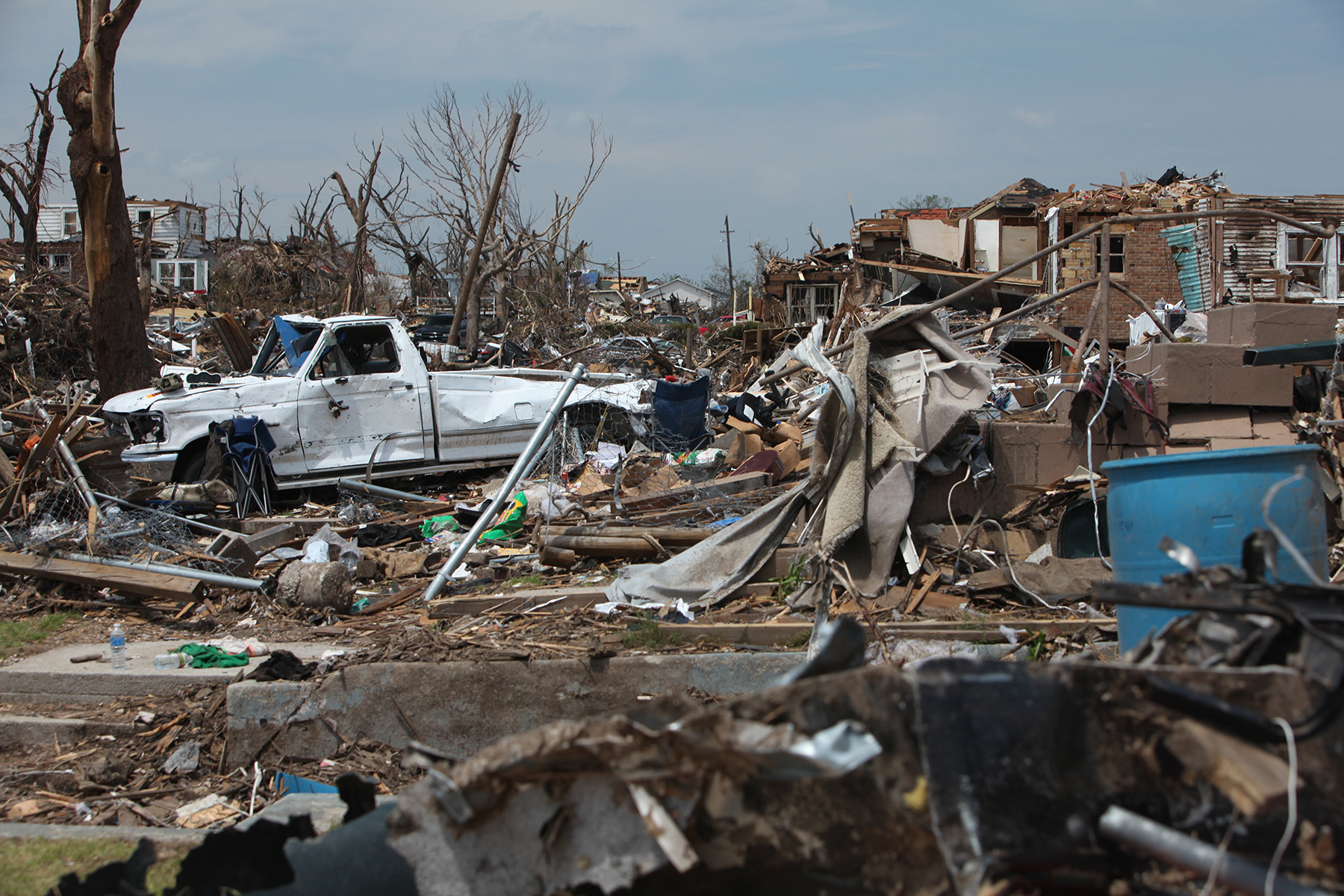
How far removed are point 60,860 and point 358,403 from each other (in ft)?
22.2

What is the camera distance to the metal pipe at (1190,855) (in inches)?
66.3

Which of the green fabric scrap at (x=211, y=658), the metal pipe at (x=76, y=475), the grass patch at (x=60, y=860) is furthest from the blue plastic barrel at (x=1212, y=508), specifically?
the metal pipe at (x=76, y=475)

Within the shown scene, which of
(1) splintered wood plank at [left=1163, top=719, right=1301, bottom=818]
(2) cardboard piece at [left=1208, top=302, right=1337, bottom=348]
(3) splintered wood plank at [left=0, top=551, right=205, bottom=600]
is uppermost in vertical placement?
(2) cardboard piece at [left=1208, top=302, right=1337, bottom=348]

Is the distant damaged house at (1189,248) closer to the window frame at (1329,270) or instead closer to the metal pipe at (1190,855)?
the window frame at (1329,270)

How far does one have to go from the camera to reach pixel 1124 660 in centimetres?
245

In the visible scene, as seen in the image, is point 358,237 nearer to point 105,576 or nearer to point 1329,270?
point 105,576

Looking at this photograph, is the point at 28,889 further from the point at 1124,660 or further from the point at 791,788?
the point at 1124,660

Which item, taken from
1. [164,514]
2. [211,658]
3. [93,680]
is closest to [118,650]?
[93,680]

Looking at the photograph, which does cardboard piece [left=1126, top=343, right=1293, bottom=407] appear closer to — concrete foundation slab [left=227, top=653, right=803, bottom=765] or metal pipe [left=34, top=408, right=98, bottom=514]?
concrete foundation slab [left=227, top=653, right=803, bottom=765]

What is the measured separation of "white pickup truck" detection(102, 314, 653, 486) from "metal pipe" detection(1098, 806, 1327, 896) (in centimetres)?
878

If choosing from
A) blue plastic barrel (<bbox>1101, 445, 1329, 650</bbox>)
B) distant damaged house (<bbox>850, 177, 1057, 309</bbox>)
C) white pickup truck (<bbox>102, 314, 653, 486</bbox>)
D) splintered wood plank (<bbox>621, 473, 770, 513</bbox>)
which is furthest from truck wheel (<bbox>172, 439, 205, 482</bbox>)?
distant damaged house (<bbox>850, 177, 1057, 309</bbox>)

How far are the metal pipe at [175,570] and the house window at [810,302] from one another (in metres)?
20.9

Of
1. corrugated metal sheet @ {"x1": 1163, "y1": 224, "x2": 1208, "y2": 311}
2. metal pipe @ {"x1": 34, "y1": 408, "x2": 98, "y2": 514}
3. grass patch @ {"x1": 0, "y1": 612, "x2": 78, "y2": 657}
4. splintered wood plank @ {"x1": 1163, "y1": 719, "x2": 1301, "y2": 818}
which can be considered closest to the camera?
splintered wood plank @ {"x1": 1163, "y1": 719, "x2": 1301, "y2": 818}

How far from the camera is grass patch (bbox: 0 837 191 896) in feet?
9.82
